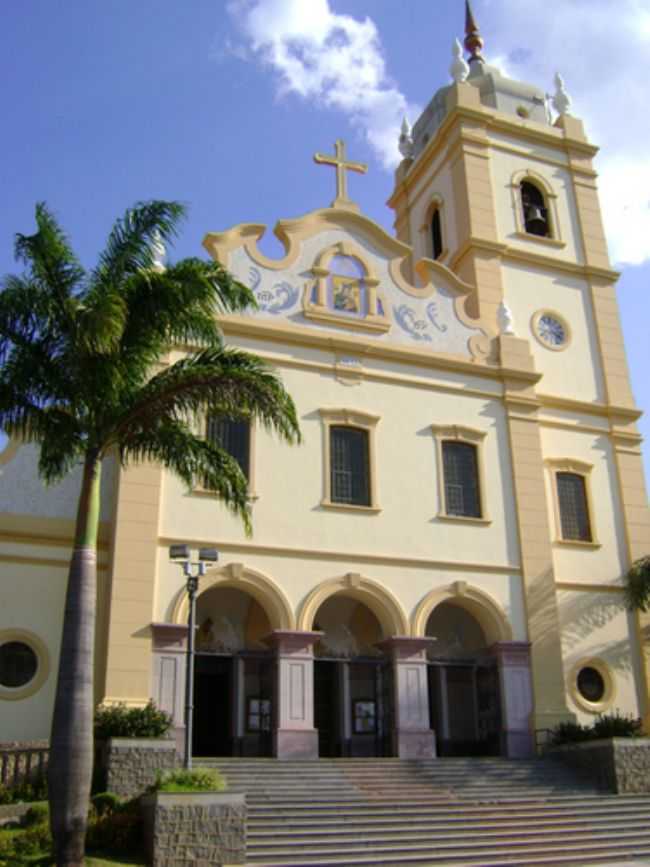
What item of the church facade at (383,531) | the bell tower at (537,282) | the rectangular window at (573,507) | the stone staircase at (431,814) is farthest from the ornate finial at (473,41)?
the stone staircase at (431,814)

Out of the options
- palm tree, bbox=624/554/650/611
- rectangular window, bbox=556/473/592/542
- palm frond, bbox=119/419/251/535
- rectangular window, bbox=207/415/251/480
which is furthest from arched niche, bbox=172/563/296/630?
palm tree, bbox=624/554/650/611

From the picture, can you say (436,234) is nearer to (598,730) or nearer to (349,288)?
(349,288)

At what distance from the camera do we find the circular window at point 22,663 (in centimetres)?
1919

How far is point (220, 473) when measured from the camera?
16.8m

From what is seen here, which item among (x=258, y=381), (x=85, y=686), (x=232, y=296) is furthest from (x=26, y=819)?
(x=232, y=296)

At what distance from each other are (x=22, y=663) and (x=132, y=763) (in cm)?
407

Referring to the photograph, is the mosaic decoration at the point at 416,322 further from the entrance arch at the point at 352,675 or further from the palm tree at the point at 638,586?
the palm tree at the point at 638,586

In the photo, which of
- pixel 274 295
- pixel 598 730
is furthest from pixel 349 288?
pixel 598 730

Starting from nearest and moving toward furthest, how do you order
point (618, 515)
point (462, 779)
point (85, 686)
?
point (85, 686) → point (462, 779) → point (618, 515)

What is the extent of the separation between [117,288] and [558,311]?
52.5ft

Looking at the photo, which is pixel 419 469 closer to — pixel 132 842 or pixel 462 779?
pixel 462 779

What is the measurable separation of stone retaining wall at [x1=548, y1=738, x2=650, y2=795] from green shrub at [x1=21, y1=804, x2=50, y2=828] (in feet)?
35.8

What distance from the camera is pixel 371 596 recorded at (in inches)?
858

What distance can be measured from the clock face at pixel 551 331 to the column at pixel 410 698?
→ 10.0 m
